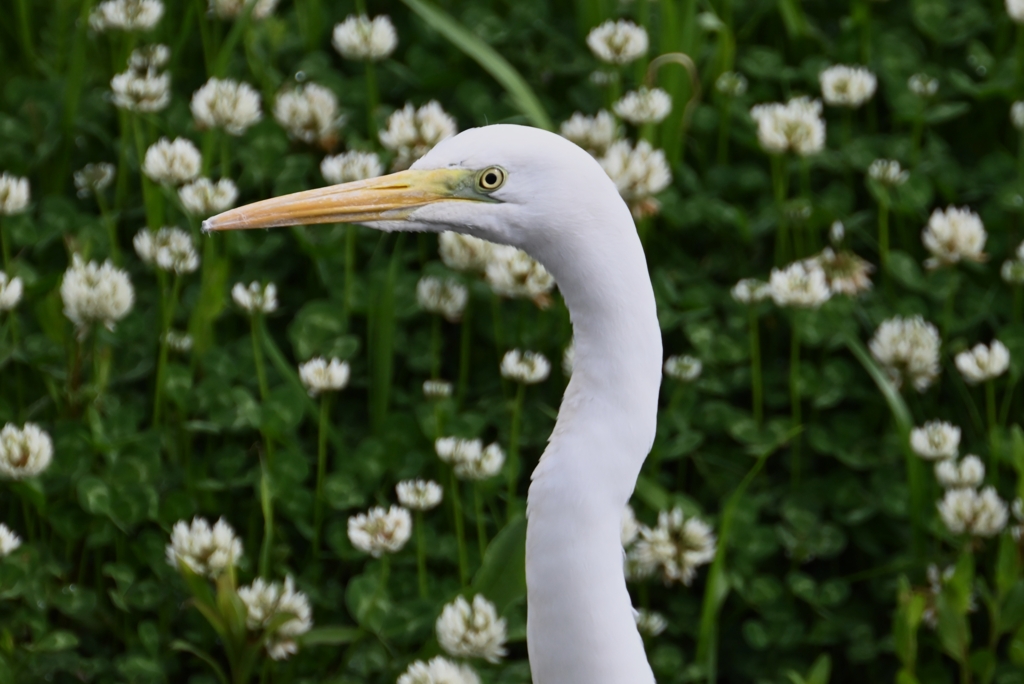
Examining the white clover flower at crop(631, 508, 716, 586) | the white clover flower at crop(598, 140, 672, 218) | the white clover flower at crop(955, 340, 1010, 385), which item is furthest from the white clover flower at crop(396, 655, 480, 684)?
the white clover flower at crop(955, 340, 1010, 385)

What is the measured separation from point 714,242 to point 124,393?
1.36m

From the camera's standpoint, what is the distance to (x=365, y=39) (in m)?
2.79

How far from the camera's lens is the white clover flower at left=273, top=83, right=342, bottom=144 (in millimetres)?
2820

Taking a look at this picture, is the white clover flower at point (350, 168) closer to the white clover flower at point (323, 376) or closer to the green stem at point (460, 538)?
the white clover flower at point (323, 376)

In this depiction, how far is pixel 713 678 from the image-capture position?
7.70 feet

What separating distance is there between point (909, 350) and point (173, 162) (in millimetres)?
1453

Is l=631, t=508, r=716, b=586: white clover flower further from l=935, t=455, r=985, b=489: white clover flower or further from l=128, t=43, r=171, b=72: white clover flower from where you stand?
l=128, t=43, r=171, b=72: white clover flower

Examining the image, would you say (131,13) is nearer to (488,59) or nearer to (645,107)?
(488,59)

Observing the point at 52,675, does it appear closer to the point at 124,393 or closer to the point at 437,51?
the point at 124,393

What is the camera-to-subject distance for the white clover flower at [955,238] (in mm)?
2537

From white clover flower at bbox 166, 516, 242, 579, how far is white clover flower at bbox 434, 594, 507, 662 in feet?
1.26

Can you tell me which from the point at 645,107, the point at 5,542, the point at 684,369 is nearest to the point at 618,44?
the point at 645,107

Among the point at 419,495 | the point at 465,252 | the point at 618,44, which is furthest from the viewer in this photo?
the point at 618,44

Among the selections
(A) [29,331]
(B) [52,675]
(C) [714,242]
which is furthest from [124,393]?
(C) [714,242]
